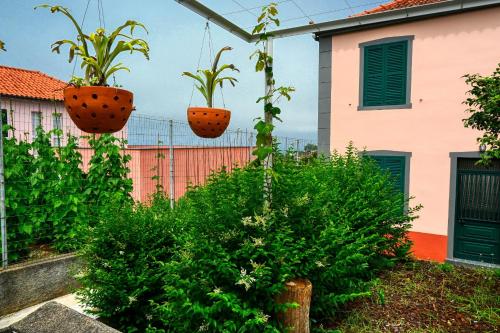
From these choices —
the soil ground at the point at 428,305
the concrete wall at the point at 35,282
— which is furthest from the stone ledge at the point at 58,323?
the soil ground at the point at 428,305

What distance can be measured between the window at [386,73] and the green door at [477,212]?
2.05 m

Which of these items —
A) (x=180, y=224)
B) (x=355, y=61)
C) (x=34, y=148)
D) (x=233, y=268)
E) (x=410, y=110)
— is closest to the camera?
(x=233, y=268)

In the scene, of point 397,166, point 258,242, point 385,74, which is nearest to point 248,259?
point 258,242

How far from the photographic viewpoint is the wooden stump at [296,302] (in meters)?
2.74

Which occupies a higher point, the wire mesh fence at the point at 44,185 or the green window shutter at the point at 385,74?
the green window shutter at the point at 385,74

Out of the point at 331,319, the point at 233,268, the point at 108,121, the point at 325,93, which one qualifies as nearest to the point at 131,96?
the point at 108,121

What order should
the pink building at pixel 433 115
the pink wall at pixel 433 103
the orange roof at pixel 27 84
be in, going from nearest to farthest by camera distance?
1. the pink wall at pixel 433 103
2. the pink building at pixel 433 115
3. the orange roof at pixel 27 84

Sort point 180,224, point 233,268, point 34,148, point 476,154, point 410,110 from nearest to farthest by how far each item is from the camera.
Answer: point 233,268, point 180,224, point 34,148, point 476,154, point 410,110

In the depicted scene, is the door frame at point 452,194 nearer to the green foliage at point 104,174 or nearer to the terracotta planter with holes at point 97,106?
the green foliage at point 104,174

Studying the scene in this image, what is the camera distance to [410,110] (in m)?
8.06

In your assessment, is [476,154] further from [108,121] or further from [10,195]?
[10,195]

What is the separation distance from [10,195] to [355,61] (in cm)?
779

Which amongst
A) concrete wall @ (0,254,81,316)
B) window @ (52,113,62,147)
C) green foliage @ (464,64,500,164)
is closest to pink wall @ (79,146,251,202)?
window @ (52,113,62,147)

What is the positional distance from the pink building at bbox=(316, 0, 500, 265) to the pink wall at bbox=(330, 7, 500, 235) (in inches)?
0.8
